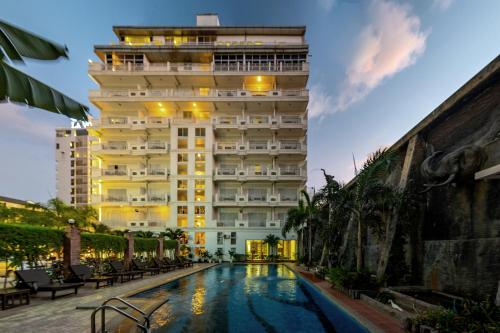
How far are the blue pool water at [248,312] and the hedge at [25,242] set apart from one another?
4487 millimetres

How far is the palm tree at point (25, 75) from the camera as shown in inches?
191

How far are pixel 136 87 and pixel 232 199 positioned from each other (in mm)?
22406

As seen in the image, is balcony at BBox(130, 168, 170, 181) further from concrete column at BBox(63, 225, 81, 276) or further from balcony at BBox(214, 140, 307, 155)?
concrete column at BBox(63, 225, 81, 276)

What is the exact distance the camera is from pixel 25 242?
1159 centimetres

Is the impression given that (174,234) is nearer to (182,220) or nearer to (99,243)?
(182,220)

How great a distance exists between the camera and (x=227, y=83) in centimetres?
4450

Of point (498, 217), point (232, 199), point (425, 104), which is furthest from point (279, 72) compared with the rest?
point (425, 104)

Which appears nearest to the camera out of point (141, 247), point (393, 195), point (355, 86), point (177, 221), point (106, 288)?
point (393, 195)

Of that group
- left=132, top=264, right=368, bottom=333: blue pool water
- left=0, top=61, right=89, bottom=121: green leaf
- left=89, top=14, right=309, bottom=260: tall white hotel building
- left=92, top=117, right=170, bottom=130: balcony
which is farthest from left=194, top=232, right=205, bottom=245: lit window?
left=0, top=61, right=89, bottom=121: green leaf

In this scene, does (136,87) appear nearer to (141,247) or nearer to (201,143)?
(201,143)

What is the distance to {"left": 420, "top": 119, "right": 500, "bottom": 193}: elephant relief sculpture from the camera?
9117mm

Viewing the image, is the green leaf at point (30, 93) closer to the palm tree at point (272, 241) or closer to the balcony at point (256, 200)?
the palm tree at point (272, 241)

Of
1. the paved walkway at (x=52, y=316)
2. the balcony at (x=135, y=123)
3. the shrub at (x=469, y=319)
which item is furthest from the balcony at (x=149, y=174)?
the shrub at (x=469, y=319)

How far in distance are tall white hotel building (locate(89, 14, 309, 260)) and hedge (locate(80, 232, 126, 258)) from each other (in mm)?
20373
